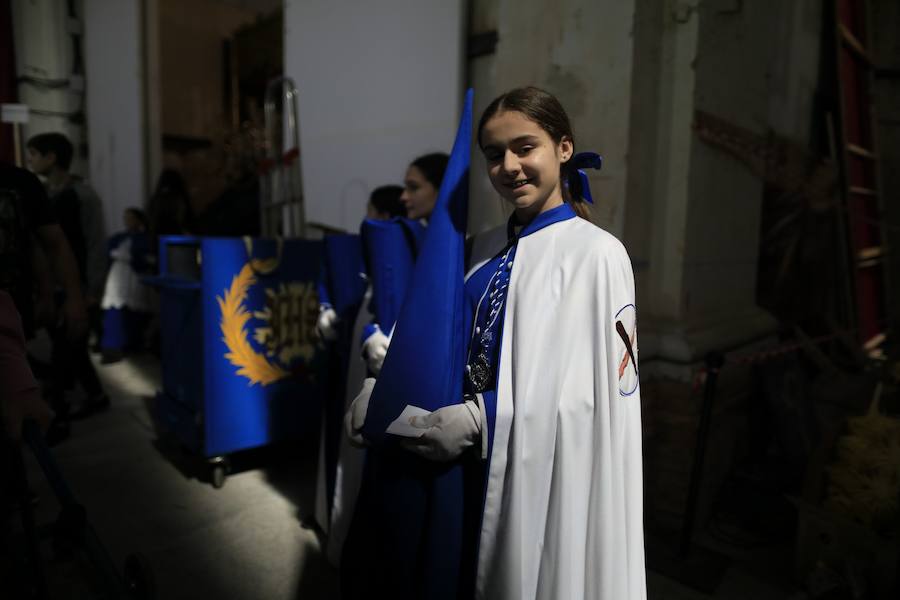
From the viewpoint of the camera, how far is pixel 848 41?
383 cm

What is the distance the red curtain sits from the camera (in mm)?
1504

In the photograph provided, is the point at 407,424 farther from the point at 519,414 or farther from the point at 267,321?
the point at 267,321

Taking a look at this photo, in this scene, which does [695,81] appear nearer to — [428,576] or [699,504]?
[699,504]

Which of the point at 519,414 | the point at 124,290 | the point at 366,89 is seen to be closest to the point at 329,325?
the point at 519,414

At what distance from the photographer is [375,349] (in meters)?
1.59

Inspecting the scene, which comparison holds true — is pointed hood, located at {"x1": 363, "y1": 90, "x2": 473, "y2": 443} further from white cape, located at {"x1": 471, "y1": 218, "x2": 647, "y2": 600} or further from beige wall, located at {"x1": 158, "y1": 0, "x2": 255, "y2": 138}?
beige wall, located at {"x1": 158, "y1": 0, "x2": 255, "y2": 138}

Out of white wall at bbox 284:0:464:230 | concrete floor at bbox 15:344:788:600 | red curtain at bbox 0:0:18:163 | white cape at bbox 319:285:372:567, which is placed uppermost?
white wall at bbox 284:0:464:230

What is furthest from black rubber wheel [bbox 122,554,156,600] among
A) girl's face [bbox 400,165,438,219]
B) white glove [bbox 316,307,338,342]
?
girl's face [bbox 400,165,438,219]

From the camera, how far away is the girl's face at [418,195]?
1885 mm

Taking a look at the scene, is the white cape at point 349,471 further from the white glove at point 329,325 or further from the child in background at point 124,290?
the child in background at point 124,290

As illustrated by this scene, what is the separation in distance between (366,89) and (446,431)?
2.76 meters

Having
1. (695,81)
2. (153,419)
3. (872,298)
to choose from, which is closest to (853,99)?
(872,298)

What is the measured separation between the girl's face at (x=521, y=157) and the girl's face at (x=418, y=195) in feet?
2.39

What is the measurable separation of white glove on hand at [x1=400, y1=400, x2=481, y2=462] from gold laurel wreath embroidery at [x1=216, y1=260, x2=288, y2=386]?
1.80m
